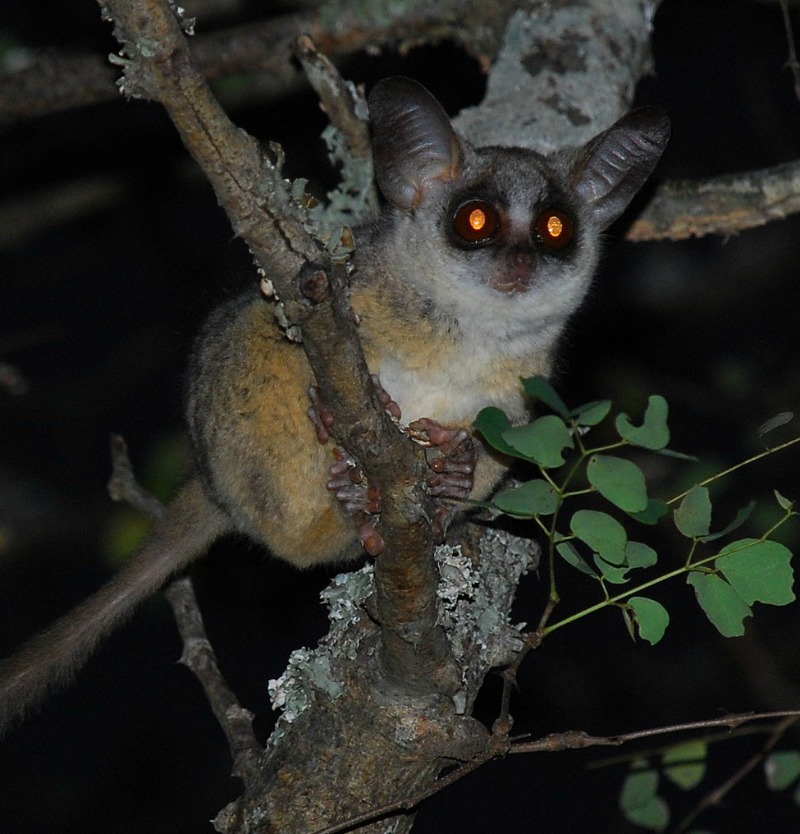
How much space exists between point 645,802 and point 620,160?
1791mm

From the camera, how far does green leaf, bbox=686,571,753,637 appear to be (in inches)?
91.4

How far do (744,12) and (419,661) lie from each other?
4711 mm

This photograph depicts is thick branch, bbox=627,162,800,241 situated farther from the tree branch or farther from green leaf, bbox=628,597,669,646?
green leaf, bbox=628,597,669,646

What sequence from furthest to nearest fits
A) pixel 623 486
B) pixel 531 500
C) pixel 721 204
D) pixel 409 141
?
pixel 721 204 → pixel 409 141 → pixel 531 500 → pixel 623 486

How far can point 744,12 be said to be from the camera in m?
6.32

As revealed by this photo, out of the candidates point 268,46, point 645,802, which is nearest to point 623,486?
point 645,802

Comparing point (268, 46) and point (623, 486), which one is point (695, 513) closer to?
point (623, 486)

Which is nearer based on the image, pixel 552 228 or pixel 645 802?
pixel 552 228

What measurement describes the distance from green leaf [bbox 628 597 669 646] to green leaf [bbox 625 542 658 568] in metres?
0.09

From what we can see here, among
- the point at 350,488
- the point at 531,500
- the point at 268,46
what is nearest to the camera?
the point at 531,500

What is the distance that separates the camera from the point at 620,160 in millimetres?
3465

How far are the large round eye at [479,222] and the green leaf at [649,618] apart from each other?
1.14 m

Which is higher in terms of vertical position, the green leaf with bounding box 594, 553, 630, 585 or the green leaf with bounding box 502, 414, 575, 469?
the green leaf with bounding box 502, 414, 575, 469

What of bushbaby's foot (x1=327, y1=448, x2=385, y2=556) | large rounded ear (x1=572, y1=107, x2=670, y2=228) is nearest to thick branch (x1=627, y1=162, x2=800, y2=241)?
large rounded ear (x1=572, y1=107, x2=670, y2=228)
